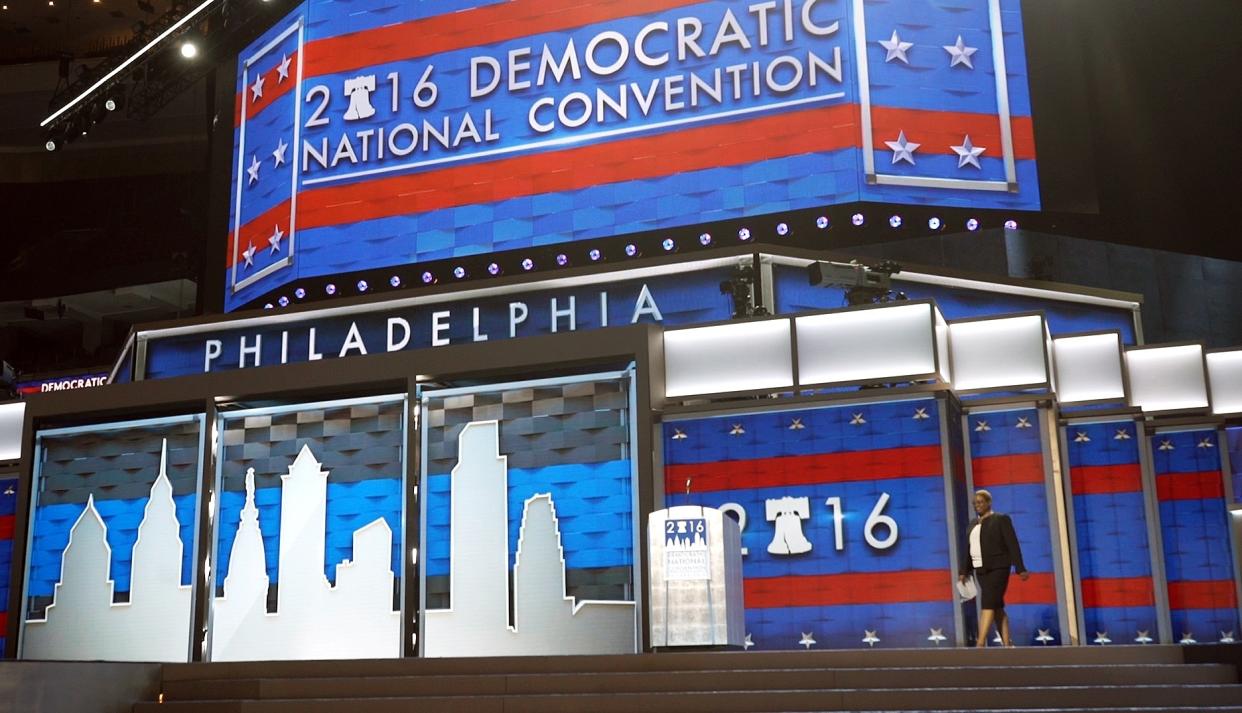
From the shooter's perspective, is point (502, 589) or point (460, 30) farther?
point (460, 30)

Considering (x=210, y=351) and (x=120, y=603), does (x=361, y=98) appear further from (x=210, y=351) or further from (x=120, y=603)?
(x=120, y=603)

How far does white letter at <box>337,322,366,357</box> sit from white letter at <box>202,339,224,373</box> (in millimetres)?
1804

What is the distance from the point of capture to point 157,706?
10.7 metres

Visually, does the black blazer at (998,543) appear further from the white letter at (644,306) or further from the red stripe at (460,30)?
the red stripe at (460,30)

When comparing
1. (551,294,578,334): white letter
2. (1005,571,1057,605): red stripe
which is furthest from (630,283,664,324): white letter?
(1005,571,1057,605): red stripe

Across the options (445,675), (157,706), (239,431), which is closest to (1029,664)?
(445,675)

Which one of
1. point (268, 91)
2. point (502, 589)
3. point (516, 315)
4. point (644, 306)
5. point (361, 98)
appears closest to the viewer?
point (502, 589)

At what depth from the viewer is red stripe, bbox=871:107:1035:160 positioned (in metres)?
16.2

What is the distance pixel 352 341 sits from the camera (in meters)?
16.2

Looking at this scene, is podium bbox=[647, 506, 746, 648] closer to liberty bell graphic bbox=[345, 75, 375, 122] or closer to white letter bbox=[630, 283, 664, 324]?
white letter bbox=[630, 283, 664, 324]

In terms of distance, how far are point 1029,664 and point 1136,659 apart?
31.3 inches

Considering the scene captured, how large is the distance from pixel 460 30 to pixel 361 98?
171 cm

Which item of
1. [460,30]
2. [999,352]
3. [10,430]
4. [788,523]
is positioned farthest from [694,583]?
[460,30]

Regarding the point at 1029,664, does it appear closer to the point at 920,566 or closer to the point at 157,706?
the point at 920,566
